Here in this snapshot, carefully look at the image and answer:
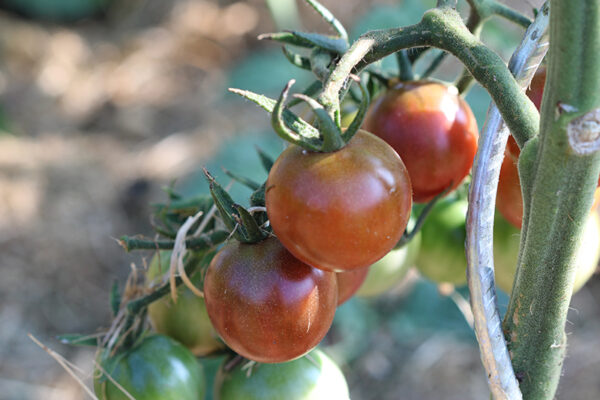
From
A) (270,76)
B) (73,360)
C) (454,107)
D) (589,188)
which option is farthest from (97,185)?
(589,188)

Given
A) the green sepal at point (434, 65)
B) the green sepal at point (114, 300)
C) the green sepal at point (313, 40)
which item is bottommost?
the green sepal at point (114, 300)

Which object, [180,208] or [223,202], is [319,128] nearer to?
[223,202]

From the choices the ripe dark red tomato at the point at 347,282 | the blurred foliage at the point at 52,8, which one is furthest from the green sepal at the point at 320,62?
the blurred foliage at the point at 52,8

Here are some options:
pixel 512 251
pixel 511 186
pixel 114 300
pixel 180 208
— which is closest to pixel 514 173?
pixel 511 186

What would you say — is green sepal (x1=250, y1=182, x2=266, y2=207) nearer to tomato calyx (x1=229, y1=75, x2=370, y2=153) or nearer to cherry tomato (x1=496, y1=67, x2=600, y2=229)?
tomato calyx (x1=229, y1=75, x2=370, y2=153)

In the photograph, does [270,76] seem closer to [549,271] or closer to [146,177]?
[146,177]

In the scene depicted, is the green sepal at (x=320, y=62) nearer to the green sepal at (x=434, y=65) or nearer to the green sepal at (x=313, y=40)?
the green sepal at (x=313, y=40)

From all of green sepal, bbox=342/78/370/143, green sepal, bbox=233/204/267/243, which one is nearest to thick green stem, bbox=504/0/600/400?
green sepal, bbox=342/78/370/143
